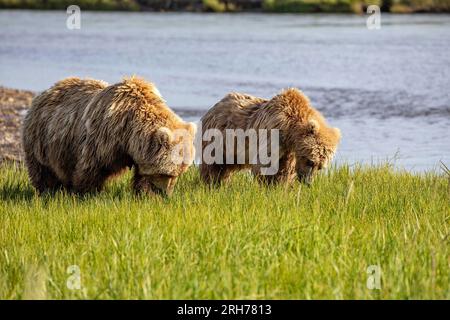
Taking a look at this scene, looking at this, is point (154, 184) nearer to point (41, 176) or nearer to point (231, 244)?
point (41, 176)

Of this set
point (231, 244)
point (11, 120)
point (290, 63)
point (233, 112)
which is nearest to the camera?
point (231, 244)

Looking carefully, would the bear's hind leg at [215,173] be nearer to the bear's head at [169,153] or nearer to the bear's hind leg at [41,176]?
the bear's head at [169,153]

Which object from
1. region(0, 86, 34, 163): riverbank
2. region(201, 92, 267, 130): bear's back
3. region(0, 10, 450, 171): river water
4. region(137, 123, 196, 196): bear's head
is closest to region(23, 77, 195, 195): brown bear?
region(137, 123, 196, 196): bear's head

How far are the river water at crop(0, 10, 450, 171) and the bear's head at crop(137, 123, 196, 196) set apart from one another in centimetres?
375

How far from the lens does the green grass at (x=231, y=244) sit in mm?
5297

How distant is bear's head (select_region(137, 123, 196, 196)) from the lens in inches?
306

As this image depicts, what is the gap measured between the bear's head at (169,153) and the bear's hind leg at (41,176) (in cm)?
149

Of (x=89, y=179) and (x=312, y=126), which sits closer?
(x=312, y=126)

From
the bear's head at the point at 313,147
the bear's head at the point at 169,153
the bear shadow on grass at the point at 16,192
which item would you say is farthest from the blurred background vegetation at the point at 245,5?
the bear's head at the point at 169,153

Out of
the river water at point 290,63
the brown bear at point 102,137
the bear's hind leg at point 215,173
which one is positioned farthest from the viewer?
the river water at point 290,63

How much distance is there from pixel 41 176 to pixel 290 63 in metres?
17.2

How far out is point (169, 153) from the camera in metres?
7.77

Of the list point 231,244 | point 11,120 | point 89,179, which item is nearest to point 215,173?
point 89,179

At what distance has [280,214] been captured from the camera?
6941 mm
